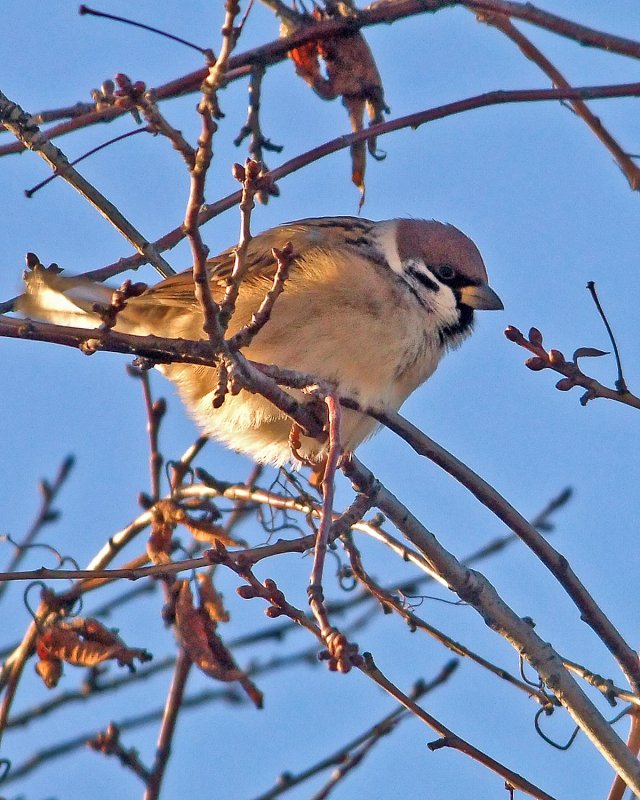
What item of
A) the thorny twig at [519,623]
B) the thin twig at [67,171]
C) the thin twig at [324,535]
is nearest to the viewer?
the thin twig at [324,535]

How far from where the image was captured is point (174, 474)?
14.0 ft

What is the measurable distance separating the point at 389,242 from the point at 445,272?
0.25 metres

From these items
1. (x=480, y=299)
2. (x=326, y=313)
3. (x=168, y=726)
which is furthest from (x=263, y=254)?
(x=168, y=726)

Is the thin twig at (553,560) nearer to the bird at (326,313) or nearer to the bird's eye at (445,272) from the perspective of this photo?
the bird at (326,313)

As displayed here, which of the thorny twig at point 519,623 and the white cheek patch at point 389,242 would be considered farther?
the white cheek patch at point 389,242

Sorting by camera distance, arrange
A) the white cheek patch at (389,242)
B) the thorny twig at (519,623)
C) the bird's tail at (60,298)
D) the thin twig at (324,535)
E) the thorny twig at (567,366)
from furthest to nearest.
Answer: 1. the white cheek patch at (389,242)
2. the bird's tail at (60,298)
3. the thorny twig at (519,623)
4. the thorny twig at (567,366)
5. the thin twig at (324,535)

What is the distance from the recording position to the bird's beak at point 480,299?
4.55 m

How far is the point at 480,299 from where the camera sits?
4.55 m

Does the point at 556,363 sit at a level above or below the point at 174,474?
below

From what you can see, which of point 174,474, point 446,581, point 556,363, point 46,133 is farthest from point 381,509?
point 46,133

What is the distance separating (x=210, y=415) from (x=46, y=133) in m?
1.24

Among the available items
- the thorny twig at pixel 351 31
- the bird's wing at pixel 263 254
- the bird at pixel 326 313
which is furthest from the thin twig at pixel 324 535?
Answer: the bird's wing at pixel 263 254

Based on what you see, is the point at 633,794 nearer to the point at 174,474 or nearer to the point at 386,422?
the point at 386,422

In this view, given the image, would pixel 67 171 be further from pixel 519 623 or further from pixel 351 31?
pixel 519 623
